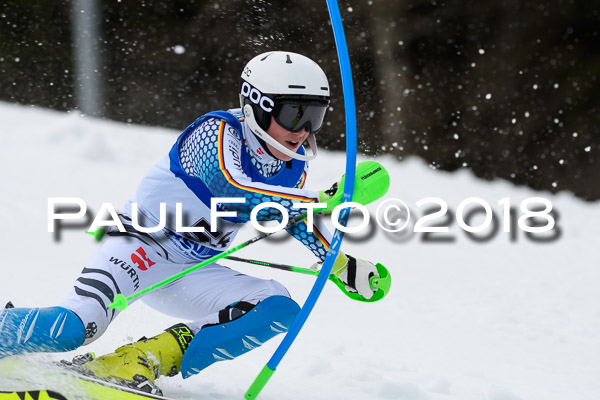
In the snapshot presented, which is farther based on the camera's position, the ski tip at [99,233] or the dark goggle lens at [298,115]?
the ski tip at [99,233]

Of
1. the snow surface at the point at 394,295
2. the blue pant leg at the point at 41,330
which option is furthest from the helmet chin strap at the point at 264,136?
the snow surface at the point at 394,295

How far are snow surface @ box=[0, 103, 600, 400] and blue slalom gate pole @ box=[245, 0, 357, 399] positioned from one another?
494mm

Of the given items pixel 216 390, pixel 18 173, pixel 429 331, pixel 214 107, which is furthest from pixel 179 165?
pixel 214 107

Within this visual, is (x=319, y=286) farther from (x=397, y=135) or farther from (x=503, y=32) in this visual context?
(x=503, y=32)

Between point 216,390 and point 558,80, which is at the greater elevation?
point 558,80

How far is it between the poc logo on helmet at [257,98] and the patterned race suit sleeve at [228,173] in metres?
A: 0.14

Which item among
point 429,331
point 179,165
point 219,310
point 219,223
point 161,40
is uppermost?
point 161,40

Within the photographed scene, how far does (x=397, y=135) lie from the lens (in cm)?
1251

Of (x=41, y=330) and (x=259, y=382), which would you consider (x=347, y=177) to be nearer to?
(x=259, y=382)

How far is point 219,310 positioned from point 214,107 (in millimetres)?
9158

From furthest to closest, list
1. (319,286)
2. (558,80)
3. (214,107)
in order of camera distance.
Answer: (558,80), (214,107), (319,286)

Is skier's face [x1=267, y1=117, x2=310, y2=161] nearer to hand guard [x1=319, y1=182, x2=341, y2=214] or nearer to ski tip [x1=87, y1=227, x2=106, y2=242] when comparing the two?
hand guard [x1=319, y1=182, x2=341, y2=214]

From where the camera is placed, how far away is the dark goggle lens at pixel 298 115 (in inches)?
114

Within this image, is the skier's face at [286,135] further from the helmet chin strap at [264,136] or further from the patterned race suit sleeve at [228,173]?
the patterned race suit sleeve at [228,173]
